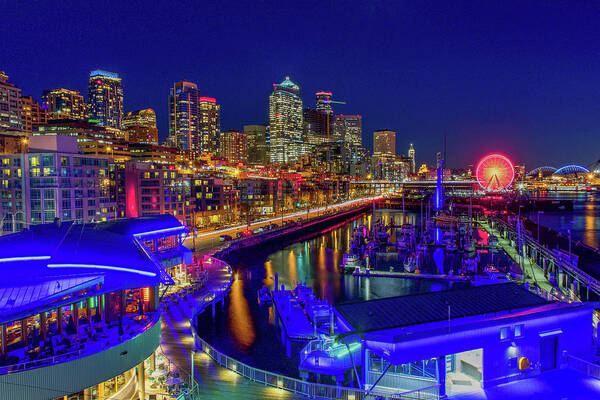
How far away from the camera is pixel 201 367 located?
721 inches

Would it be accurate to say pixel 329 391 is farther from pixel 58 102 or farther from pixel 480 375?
pixel 58 102

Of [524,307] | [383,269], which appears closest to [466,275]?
[383,269]

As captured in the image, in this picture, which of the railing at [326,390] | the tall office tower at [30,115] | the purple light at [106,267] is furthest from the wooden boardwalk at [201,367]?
the tall office tower at [30,115]

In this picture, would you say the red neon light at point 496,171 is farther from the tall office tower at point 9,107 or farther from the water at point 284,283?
the tall office tower at point 9,107

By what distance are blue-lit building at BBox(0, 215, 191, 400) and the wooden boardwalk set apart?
8.61 feet

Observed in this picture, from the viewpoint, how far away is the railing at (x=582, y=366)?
16.3 m

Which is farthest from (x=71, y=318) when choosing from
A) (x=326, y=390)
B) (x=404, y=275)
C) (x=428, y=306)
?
(x=404, y=275)

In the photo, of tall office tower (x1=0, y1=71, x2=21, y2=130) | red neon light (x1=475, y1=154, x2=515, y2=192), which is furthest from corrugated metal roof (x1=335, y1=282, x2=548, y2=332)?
tall office tower (x1=0, y1=71, x2=21, y2=130)

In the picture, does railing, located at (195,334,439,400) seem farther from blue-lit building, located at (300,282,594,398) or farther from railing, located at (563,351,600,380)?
railing, located at (563,351,600,380)

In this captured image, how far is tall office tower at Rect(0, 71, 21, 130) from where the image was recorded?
11375cm

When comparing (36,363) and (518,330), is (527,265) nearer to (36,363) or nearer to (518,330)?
(518,330)

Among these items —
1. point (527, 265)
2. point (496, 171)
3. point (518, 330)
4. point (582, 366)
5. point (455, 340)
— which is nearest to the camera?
point (455, 340)

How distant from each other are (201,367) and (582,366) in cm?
1497

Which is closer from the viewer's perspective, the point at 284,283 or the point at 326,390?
the point at 326,390
